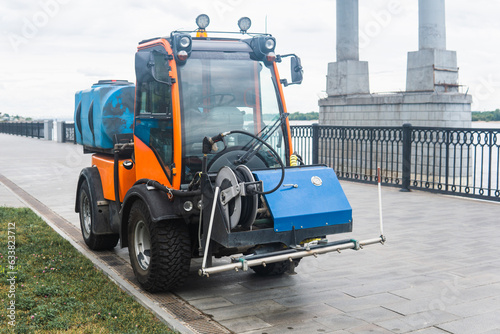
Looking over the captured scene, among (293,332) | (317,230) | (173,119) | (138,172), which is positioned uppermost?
(173,119)

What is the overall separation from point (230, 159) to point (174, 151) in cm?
56

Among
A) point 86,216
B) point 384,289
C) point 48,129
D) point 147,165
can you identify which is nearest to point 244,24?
point 147,165

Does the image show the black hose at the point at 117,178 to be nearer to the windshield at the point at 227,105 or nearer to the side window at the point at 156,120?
the side window at the point at 156,120

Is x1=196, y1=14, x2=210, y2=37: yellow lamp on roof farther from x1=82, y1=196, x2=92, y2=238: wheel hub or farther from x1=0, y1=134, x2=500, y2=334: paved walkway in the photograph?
x1=82, y1=196, x2=92, y2=238: wheel hub

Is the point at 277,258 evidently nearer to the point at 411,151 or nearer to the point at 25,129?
the point at 411,151

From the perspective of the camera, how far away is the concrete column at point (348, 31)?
22891 millimetres

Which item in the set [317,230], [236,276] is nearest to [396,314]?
[317,230]

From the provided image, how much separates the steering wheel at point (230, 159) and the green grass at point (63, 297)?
1534 mm

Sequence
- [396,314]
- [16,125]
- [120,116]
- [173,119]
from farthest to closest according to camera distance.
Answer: [16,125], [120,116], [173,119], [396,314]

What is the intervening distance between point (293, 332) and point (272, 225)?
936 millimetres

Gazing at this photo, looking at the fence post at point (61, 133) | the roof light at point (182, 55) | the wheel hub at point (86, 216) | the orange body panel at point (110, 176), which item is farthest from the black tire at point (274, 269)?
the fence post at point (61, 133)

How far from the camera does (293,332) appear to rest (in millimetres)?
4734

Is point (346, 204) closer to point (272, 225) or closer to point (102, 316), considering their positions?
point (272, 225)

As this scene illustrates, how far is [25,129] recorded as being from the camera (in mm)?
49406
